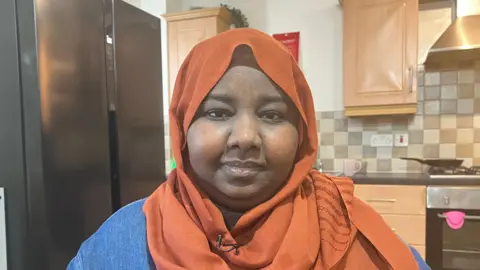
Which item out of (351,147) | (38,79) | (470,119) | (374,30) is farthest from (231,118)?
(470,119)

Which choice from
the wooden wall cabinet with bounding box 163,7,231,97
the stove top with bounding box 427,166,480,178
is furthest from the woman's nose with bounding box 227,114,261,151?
the wooden wall cabinet with bounding box 163,7,231,97

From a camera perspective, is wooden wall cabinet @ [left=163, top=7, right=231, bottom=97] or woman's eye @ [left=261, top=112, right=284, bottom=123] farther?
wooden wall cabinet @ [left=163, top=7, right=231, bottom=97]

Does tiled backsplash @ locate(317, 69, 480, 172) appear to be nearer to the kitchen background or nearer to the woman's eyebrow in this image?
the kitchen background

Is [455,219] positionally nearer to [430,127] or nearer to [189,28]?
[430,127]

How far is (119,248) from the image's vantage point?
2.06 feet

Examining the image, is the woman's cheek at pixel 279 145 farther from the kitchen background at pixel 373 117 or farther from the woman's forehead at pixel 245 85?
the kitchen background at pixel 373 117

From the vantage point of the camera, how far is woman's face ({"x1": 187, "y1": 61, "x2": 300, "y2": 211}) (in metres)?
0.58

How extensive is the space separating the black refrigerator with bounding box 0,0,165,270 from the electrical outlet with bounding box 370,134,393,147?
1862mm

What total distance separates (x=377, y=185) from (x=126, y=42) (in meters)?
1.59

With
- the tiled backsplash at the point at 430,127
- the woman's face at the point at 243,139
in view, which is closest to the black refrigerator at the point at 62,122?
the woman's face at the point at 243,139

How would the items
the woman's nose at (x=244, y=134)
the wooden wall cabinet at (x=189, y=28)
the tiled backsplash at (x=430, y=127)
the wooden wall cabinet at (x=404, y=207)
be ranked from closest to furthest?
the woman's nose at (x=244, y=134) → the wooden wall cabinet at (x=404, y=207) → the tiled backsplash at (x=430, y=127) → the wooden wall cabinet at (x=189, y=28)

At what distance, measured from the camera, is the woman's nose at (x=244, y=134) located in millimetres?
567

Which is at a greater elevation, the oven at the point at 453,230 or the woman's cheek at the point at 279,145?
the woman's cheek at the point at 279,145

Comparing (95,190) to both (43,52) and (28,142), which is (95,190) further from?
(43,52)
